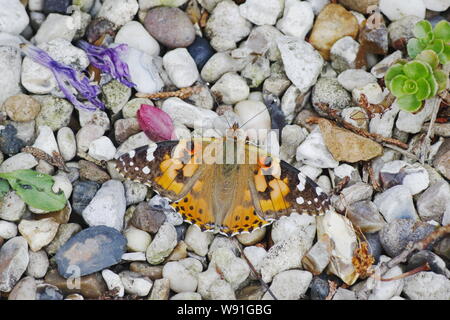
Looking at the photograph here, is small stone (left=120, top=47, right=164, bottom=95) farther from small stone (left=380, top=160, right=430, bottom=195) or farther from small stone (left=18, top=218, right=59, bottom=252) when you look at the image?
small stone (left=380, top=160, right=430, bottom=195)

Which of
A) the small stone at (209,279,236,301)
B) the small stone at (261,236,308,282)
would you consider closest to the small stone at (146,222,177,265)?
the small stone at (209,279,236,301)

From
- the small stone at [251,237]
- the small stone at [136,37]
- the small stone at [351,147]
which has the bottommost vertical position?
the small stone at [251,237]

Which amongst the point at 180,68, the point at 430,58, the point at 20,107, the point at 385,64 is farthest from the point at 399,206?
the point at 20,107

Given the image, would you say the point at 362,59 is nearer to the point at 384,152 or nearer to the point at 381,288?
the point at 384,152

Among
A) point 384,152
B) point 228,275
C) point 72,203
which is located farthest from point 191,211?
point 384,152

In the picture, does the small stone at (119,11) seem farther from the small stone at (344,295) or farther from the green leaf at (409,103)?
the small stone at (344,295)

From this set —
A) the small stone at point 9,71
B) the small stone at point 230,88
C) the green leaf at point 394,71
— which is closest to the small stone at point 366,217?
the green leaf at point 394,71
